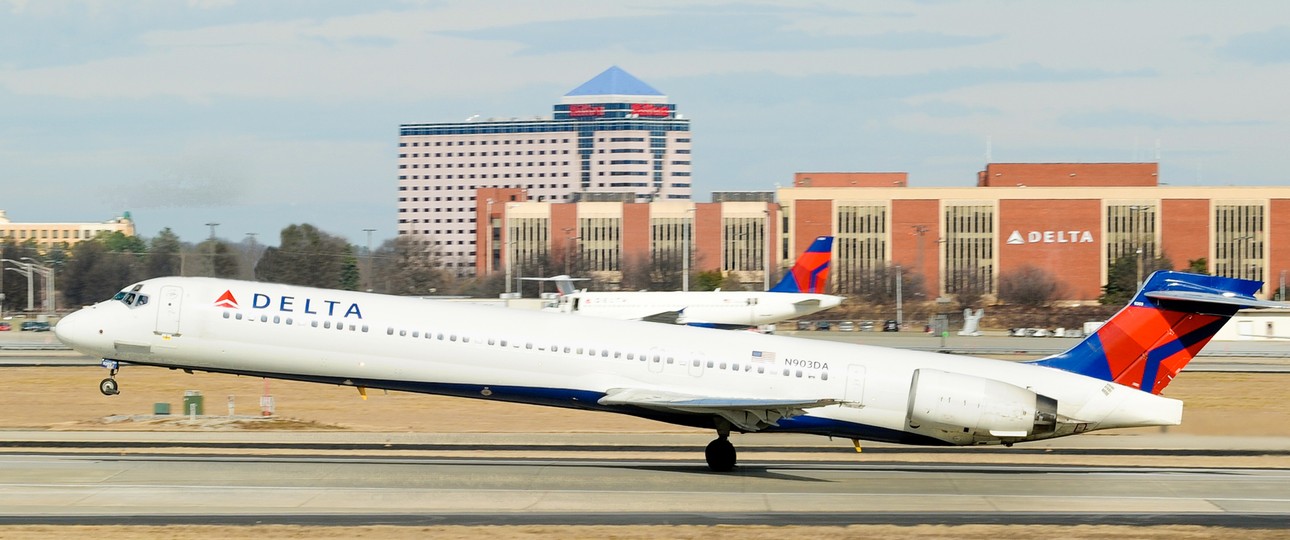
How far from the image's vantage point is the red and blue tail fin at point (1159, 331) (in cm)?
2642

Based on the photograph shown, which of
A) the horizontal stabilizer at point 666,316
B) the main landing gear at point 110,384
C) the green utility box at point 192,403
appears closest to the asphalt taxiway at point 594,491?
the main landing gear at point 110,384

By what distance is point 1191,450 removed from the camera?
32.2 metres

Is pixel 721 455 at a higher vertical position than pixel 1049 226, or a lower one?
lower

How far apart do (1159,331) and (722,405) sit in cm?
887

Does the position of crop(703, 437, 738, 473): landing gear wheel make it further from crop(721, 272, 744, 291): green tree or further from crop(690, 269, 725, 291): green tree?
crop(721, 272, 744, 291): green tree

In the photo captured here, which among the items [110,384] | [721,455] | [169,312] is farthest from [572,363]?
[110,384]

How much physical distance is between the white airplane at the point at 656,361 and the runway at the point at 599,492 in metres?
1.26

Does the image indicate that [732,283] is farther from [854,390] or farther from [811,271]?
[854,390]

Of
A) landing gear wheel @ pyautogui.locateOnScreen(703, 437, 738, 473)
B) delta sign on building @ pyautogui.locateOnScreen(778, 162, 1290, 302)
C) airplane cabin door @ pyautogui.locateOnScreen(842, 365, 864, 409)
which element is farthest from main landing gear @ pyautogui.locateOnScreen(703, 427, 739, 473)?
delta sign on building @ pyautogui.locateOnScreen(778, 162, 1290, 302)

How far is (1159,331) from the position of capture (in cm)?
2692

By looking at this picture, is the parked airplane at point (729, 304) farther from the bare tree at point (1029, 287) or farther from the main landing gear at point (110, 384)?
the bare tree at point (1029, 287)

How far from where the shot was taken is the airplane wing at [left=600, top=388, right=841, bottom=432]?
25547mm

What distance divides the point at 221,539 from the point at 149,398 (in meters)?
26.7

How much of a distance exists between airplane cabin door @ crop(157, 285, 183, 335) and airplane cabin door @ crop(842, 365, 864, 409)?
13194 mm
